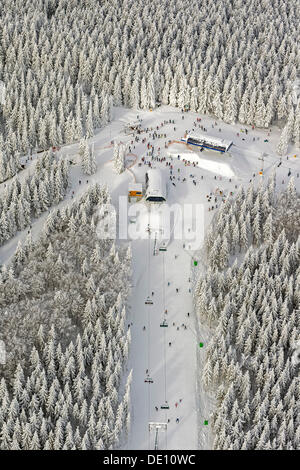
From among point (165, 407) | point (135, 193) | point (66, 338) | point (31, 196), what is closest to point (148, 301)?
point (66, 338)

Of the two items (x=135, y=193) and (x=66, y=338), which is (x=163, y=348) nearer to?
(x=66, y=338)

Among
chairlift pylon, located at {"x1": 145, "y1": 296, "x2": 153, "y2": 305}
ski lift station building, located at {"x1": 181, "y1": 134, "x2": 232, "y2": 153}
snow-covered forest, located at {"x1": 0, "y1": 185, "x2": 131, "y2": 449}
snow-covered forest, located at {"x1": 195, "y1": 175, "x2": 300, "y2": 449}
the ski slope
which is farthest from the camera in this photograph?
ski lift station building, located at {"x1": 181, "y1": 134, "x2": 232, "y2": 153}

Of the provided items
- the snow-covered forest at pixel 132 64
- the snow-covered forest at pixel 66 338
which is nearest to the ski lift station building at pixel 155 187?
the snow-covered forest at pixel 66 338

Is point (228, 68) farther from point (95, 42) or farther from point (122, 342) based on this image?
point (122, 342)

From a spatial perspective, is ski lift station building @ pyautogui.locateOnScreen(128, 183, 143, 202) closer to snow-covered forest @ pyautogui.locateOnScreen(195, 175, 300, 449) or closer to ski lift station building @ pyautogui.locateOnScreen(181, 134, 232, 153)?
snow-covered forest @ pyautogui.locateOnScreen(195, 175, 300, 449)

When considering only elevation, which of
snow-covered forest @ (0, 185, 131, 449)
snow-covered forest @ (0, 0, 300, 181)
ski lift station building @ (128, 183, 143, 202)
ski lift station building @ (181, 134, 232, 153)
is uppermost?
snow-covered forest @ (0, 0, 300, 181)

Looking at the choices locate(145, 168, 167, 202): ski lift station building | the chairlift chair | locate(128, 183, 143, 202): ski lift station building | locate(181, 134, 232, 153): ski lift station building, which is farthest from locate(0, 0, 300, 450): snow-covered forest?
locate(145, 168, 167, 202): ski lift station building

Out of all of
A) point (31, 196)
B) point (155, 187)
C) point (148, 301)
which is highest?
point (155, 187)
